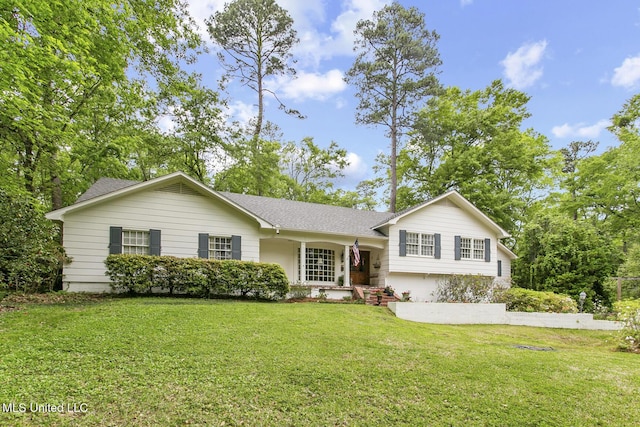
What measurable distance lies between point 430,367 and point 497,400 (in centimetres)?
127

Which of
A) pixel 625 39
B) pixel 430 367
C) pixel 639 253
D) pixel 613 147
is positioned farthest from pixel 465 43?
pixel 430 367

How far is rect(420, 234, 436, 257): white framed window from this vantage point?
16.9 meters

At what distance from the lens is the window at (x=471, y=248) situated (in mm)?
17562

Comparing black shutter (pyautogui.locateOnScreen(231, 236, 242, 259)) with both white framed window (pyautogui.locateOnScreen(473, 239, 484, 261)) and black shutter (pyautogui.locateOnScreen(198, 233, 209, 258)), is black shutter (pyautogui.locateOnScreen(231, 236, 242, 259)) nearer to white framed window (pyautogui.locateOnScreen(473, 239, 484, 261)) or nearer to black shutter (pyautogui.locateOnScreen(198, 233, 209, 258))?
black shutter (pyautogui.locateOnScreen(198, 233, 209, 258))

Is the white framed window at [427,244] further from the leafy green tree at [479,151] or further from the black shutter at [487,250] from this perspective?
the leafy green tree at [479,151]

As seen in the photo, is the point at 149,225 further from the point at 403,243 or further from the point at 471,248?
the point at 471,248

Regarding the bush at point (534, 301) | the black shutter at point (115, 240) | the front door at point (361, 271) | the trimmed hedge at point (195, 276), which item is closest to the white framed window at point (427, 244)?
the front door at point (361, 271)

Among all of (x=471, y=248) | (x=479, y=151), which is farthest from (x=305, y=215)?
(x=479, y=151)

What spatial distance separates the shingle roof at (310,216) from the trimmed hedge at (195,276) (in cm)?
263

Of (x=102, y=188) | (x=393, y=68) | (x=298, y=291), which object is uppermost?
(x=393, y=68)

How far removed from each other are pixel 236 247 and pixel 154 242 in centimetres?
289

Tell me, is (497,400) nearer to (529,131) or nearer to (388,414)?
(388,414)

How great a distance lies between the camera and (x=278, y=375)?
525 centimetres

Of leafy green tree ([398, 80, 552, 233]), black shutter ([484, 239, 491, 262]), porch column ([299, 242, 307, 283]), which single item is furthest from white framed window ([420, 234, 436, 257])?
leafy green tree ([398, 80, 552, 233])
